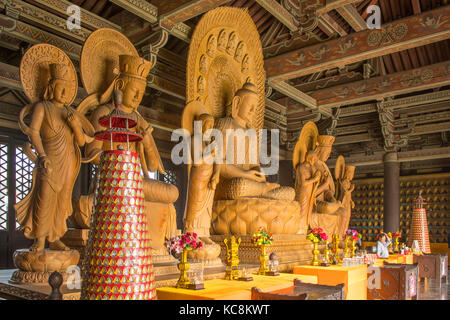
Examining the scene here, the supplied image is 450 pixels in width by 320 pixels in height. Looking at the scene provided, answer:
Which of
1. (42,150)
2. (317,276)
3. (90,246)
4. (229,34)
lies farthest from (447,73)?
(90,246)

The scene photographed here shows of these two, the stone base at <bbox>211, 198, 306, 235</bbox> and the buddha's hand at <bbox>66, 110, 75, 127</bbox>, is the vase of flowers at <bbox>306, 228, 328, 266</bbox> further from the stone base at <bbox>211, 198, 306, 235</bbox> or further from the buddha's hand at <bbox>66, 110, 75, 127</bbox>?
the buddha's hand at <bbox>66, 110, 75, 127</bbox>

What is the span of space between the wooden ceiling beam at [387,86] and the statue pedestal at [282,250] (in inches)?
158

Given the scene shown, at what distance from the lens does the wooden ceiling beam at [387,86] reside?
7.95 metres

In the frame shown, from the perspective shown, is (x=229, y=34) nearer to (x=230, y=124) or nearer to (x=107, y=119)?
(x=230, y=124)

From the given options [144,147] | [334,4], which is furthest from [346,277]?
[334,4]

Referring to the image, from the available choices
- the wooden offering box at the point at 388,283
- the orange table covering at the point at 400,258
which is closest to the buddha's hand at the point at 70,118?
the wooden offering box at the point at 388,283

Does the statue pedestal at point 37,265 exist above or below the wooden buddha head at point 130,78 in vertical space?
below

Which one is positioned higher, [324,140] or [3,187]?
[324,140]

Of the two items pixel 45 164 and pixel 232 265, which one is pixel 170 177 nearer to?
pixel 232 265

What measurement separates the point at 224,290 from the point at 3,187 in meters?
5.92

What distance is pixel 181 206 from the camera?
10352 mm

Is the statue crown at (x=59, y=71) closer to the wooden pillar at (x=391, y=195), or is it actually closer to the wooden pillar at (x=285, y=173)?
the wooden pillar at (x=285, y=173)

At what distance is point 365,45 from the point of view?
6711 millimetres

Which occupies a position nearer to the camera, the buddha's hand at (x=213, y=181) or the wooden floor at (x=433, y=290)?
the buddha's hand at (x=213, y=181)
